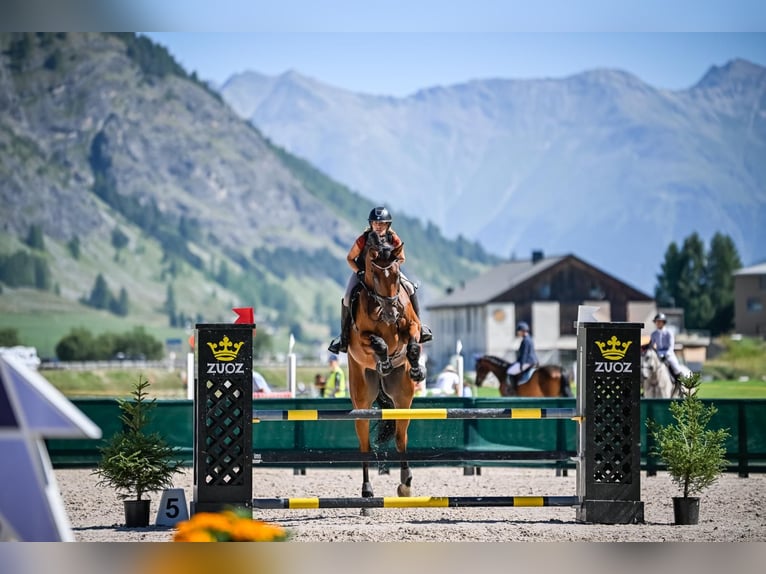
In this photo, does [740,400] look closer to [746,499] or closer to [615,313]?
[746,499]

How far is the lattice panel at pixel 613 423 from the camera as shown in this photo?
1063cm

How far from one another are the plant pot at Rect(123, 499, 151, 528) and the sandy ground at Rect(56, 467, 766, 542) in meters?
0.11

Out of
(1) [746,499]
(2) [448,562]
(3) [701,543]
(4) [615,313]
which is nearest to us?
(2) [448,562]

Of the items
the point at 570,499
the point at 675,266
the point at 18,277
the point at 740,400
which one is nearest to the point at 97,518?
the point at 570,499

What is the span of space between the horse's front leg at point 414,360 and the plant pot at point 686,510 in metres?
2.32

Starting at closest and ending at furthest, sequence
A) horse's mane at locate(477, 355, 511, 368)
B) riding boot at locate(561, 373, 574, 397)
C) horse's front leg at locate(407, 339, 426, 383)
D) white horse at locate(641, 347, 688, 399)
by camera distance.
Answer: horse's front leg at locate(407, 339, 426, 383), white horse at locate(641, 347, 688, 399), riding boot at locate(561, 373, 574, 397), horse's mane at locate(477, 355, 511, 368)

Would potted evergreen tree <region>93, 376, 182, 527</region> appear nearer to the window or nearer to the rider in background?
the rider in background

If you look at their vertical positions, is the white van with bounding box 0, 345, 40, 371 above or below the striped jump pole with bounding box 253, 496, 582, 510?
above

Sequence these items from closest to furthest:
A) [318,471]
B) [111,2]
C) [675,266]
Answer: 1. [111,2]
2. [318,471]
3. [675,266]

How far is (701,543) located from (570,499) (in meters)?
1.42

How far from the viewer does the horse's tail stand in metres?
11.8

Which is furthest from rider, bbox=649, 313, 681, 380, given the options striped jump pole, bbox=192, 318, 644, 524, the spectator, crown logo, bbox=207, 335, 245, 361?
crown logo, bbox=207, 335, 245, 361

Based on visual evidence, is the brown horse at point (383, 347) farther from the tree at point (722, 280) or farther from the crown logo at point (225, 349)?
the tree at point (722, 280)

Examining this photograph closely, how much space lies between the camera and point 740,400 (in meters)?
16.2
